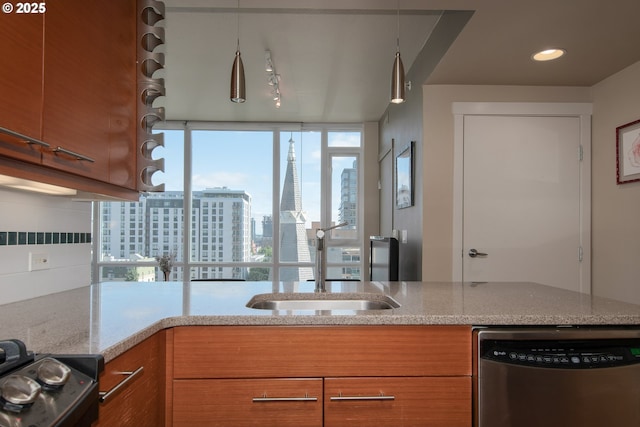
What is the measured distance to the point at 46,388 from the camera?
741mm

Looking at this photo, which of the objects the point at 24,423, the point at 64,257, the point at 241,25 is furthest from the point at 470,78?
the point at 24,423

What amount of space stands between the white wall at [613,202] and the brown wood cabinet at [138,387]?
2805 mm

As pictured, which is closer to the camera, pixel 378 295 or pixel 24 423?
pixel 24 423

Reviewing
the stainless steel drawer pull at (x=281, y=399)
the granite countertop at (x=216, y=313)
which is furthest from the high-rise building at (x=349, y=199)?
the stainless steel drawer pull at (x=281, y=399)

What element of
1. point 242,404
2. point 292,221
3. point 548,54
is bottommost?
point 242,404

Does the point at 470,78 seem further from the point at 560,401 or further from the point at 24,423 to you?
the point at 24,423

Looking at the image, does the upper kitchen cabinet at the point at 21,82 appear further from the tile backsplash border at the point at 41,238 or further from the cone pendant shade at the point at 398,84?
the cone pendant shade at the point at 398,84

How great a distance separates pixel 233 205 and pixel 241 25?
2968 millimetres

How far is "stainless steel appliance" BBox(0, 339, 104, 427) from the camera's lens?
0.67 metres

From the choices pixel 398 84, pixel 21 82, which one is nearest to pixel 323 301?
pixel 398 84

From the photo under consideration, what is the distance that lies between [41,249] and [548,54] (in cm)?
296

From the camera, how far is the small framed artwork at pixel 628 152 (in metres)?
2.42

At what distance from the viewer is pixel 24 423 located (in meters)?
0.65

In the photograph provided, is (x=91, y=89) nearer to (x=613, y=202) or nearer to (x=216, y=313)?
(x=216, y=313)
